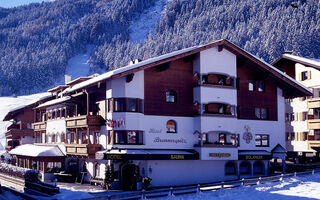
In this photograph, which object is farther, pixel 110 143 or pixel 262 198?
pixel 110 143

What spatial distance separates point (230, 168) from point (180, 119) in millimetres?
7956

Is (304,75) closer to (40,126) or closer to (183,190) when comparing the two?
(183,190)

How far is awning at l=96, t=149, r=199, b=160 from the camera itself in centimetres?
3731

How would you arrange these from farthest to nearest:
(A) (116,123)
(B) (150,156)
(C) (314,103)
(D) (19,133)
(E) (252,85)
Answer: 1. (D) (19,133)
2. (C) (314,103)
3. (E) (252,85)
4. (A) (116,123)
5. (B) (150,156)

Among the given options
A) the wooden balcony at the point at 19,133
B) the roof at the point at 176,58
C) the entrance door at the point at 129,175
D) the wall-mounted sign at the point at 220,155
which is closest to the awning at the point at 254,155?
the wall-mounted sign at the point at 220,155

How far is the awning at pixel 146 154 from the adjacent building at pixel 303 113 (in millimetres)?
18921

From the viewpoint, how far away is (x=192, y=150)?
42344mm

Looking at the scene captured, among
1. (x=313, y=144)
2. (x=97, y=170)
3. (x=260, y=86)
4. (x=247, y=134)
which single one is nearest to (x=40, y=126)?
(x=97, y=170)

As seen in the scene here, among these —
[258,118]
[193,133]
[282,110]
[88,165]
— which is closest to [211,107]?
[193,133]

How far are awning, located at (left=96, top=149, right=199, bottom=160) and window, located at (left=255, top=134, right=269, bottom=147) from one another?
8.46m

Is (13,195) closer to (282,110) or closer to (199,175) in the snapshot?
(199,175)

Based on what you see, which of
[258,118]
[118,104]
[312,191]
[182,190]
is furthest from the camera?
[258,118]

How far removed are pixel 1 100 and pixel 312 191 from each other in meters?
129

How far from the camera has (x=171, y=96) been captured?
138 ft
